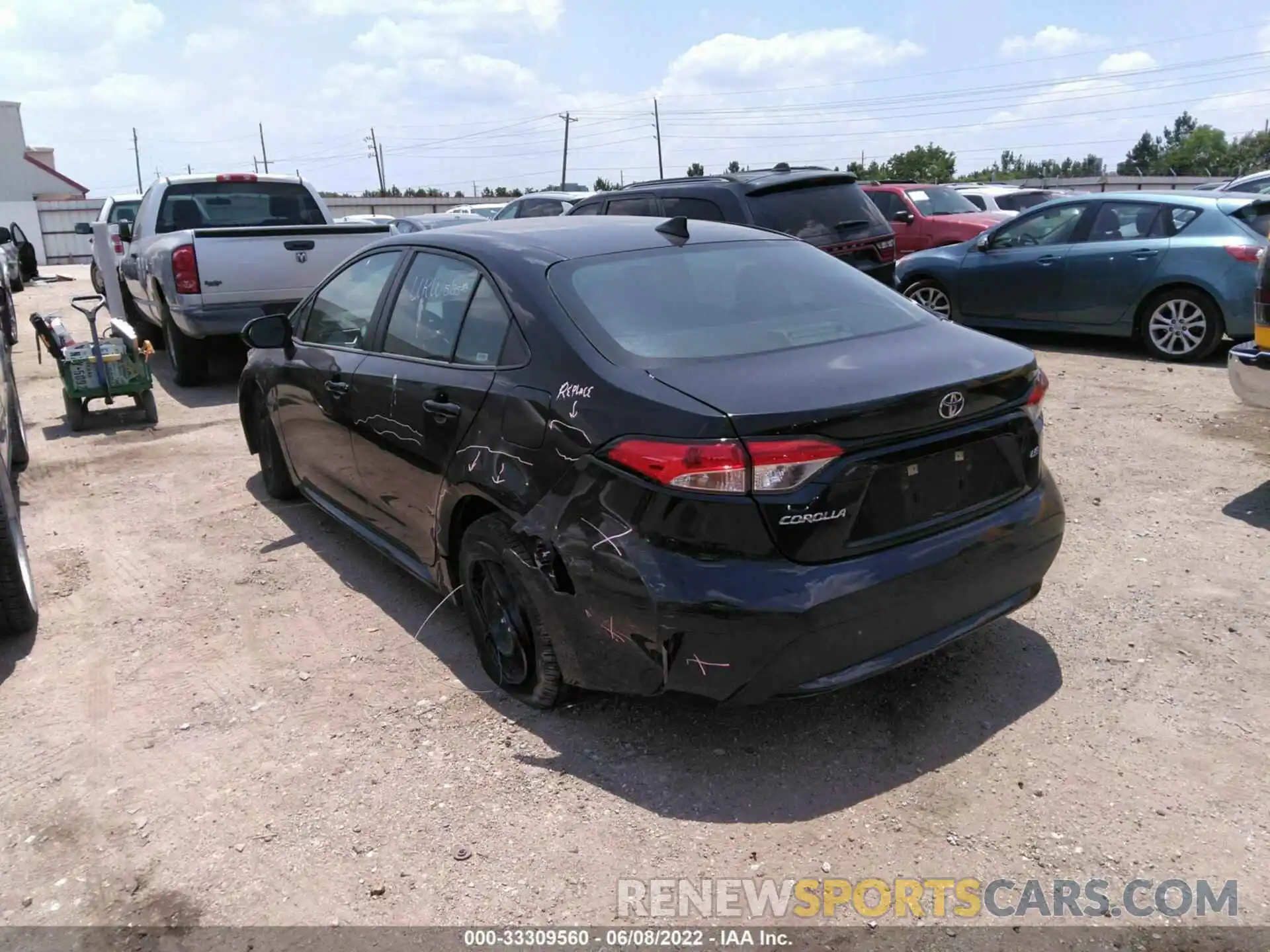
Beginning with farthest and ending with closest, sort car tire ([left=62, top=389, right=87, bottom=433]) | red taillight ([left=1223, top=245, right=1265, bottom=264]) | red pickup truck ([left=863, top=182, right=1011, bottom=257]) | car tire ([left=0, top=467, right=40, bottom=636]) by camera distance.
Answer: red pickup truck ([left=863, top=182, right=1011, bottom=257])
red taillight ([left=1223, top=245, right=1265, bottom=264])
car tire ([left=62, top=389, right=87, bottom=433])
car tire ([left=0, top=467, right=40, bottom=636])

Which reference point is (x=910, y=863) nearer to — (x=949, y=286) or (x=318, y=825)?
(x=318, y=825)

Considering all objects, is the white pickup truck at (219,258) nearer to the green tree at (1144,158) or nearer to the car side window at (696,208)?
the car side window at (696,208)

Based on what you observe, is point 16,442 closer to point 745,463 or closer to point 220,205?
point 220,205

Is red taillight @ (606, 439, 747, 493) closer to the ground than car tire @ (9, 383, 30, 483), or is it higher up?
higher up

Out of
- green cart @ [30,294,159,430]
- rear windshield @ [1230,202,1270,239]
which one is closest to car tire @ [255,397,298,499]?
green cart @ [30,294,159,430]

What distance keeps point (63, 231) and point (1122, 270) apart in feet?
145

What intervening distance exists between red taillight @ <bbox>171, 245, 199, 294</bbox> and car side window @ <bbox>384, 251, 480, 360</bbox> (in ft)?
17.5

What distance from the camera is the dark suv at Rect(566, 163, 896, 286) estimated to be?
26.0ft

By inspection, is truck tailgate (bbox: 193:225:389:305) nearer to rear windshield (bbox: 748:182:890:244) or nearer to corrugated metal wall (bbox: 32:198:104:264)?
rear windshield (bbox: 748:182:890:244)

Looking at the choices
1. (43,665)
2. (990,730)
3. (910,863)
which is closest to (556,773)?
(910,863)

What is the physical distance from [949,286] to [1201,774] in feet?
26.7

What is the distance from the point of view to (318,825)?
3.03 metres

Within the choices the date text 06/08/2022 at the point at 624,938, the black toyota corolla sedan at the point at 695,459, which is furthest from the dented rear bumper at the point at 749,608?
the date text 06/08/2022 at the point at 624,938

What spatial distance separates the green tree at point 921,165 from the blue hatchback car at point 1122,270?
2428 inches
